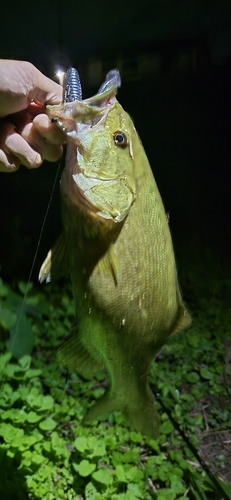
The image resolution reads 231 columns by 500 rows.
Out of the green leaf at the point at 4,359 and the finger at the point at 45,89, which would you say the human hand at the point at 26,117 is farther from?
the green leaf at the point at 4,359

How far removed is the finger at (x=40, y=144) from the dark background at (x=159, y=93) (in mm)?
452

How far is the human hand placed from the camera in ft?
3.22

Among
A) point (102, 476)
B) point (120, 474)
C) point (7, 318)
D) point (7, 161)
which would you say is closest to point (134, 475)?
point (120, 474)

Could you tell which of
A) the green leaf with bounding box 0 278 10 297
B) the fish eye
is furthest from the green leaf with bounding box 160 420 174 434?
the fish eye

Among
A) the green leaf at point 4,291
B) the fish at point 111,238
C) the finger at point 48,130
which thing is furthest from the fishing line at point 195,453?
the finger at point 48,130

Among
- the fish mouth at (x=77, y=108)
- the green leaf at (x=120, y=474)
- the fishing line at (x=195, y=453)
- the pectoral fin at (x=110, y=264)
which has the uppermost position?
the fish mouth at (x=77, y=108)

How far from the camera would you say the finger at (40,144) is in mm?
1044

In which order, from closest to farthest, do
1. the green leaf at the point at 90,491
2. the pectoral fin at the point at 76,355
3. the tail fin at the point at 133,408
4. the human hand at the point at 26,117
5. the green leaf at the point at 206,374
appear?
1. the human hand at the point at 26,117
2. the pectoral fin at the point at 76,355
3. the tail fin at the point at 133,408
4. the green leaf at the point at 90,491
5. the green leaf at the point at 206,374

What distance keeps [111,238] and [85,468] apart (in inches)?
49.1

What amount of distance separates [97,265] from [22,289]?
3.96 feet

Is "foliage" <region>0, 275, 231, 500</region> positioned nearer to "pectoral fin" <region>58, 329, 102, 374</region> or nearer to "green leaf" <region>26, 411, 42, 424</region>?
"green leaf" <region>26, 411, 42, 424</region>

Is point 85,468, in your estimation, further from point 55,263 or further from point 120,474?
point 55,263

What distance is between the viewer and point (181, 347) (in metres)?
2.28

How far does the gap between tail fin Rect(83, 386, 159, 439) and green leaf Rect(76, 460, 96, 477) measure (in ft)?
1.38
